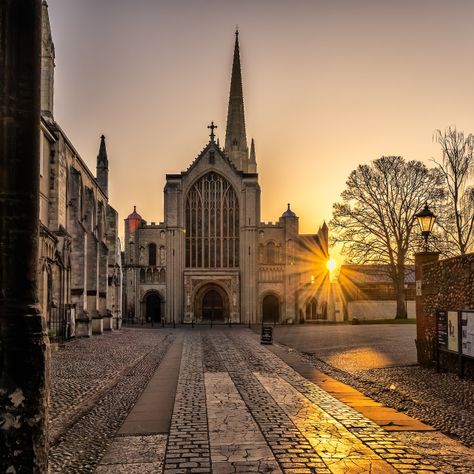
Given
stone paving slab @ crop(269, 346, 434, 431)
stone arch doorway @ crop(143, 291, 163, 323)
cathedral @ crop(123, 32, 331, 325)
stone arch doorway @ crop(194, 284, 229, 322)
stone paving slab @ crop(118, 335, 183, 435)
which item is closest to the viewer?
stone paving slab @ crop(118, 335, 183, 435)

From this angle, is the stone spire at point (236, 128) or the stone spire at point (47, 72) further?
the stone spire at point (236, 128)

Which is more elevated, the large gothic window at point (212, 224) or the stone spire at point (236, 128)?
the stone spire at point (236, 128)

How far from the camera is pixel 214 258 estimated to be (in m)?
52.5

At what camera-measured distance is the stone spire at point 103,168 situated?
1725 inches

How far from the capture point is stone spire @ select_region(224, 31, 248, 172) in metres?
62.8

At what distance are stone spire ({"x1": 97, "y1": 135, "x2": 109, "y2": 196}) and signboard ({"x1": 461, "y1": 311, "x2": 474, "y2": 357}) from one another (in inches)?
1363

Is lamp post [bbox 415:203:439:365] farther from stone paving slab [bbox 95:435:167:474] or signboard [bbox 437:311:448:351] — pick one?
stone paving slab [bbox 95:435:167:474]

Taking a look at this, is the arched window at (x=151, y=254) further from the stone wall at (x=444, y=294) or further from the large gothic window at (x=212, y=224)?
the stone wall at (x=444, y=294)

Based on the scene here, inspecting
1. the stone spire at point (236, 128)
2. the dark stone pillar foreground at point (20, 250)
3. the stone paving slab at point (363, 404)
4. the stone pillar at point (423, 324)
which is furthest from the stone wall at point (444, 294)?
the stone spire at point (236, 128)

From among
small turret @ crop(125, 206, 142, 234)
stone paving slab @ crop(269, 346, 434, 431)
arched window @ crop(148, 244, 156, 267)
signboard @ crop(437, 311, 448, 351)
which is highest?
small turret @ crop(125, 206, 142, 234)

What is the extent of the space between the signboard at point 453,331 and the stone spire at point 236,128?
49.1 meters

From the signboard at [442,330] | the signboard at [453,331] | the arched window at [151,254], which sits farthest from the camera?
the arched window at [151,254]

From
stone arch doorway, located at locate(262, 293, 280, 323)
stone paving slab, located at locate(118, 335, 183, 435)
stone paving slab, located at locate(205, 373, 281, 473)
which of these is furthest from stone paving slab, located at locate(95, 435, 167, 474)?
stone arch doorway, located at locate(262, 293, 280, 323)

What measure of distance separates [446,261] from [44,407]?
1343 cm
